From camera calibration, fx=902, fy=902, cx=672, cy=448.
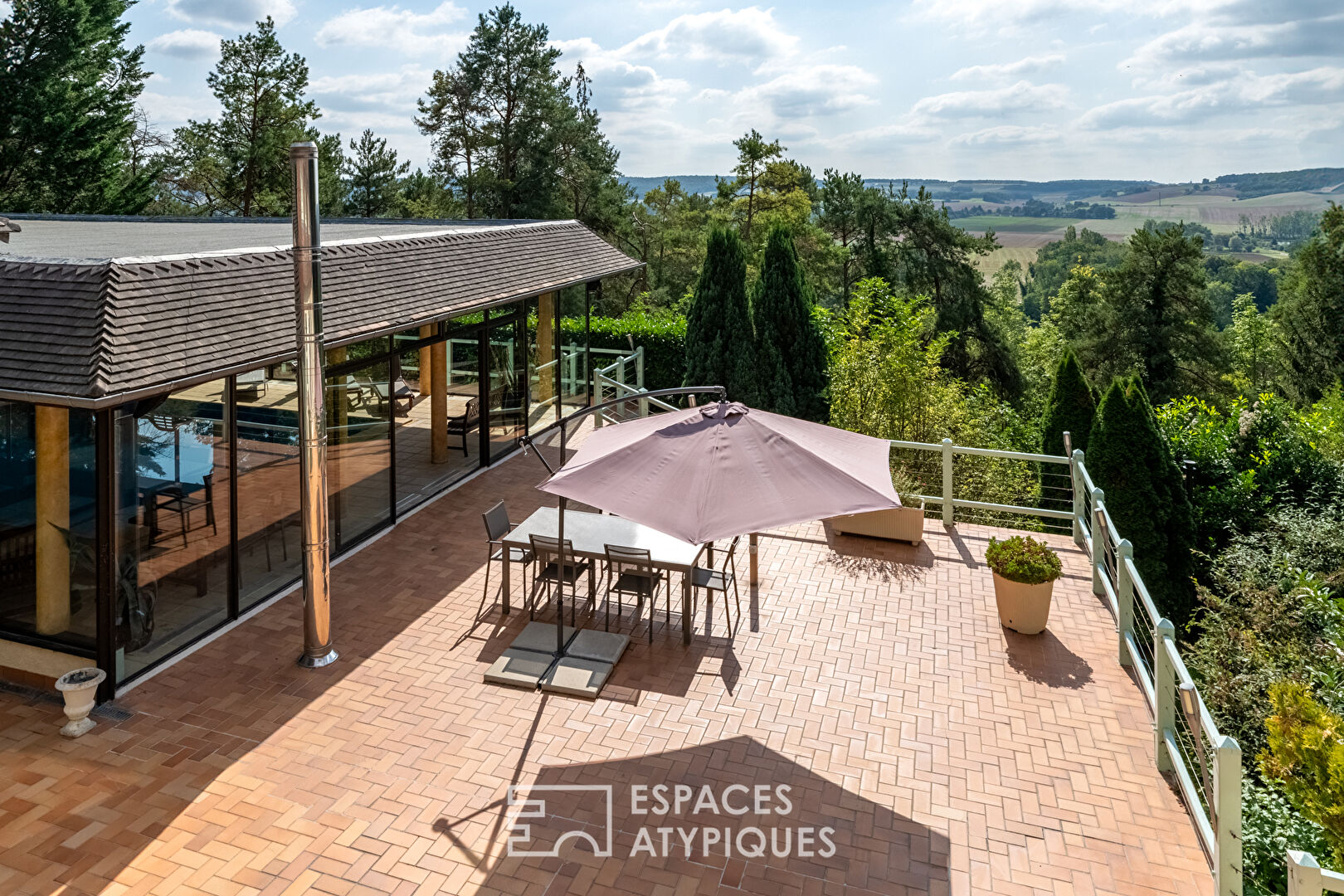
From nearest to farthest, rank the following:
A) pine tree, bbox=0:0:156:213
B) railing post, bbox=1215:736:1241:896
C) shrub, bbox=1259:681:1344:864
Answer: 1. railing post, bbox=1215:736:1241:896
2. shrub, bbox=1259:681:1344:864
3. pine tree, bbox=0:0:156:213

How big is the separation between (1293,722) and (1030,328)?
1877 inches

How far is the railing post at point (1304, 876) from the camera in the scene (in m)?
3.92

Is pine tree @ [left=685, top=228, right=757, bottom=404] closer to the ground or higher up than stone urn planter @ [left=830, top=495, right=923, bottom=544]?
higher up

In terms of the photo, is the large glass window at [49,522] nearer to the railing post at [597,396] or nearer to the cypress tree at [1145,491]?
the railing post at [597,396]

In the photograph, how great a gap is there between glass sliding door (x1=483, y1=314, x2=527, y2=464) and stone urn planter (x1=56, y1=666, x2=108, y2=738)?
22.6 ft

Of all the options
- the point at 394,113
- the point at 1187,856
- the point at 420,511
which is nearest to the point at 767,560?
the point at 420,511

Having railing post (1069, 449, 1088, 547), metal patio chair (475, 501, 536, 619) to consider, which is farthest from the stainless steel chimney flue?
railing post (1069, 449, 1088, 547)

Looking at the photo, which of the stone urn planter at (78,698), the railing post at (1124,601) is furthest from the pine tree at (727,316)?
the stone urn planter at (78,698)

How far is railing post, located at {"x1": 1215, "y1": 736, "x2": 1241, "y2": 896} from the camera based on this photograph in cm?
463

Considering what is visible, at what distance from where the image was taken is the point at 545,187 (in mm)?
35844

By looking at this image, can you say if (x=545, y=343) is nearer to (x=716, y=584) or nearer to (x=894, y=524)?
(x=894, y=524)

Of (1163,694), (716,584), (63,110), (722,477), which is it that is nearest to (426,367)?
(716,584)

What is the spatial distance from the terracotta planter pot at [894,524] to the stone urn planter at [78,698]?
7.09 m

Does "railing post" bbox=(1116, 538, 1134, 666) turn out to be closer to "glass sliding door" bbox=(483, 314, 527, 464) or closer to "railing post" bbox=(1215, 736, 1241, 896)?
"railing post" bbox=(1215, 736, 1241, 896)
